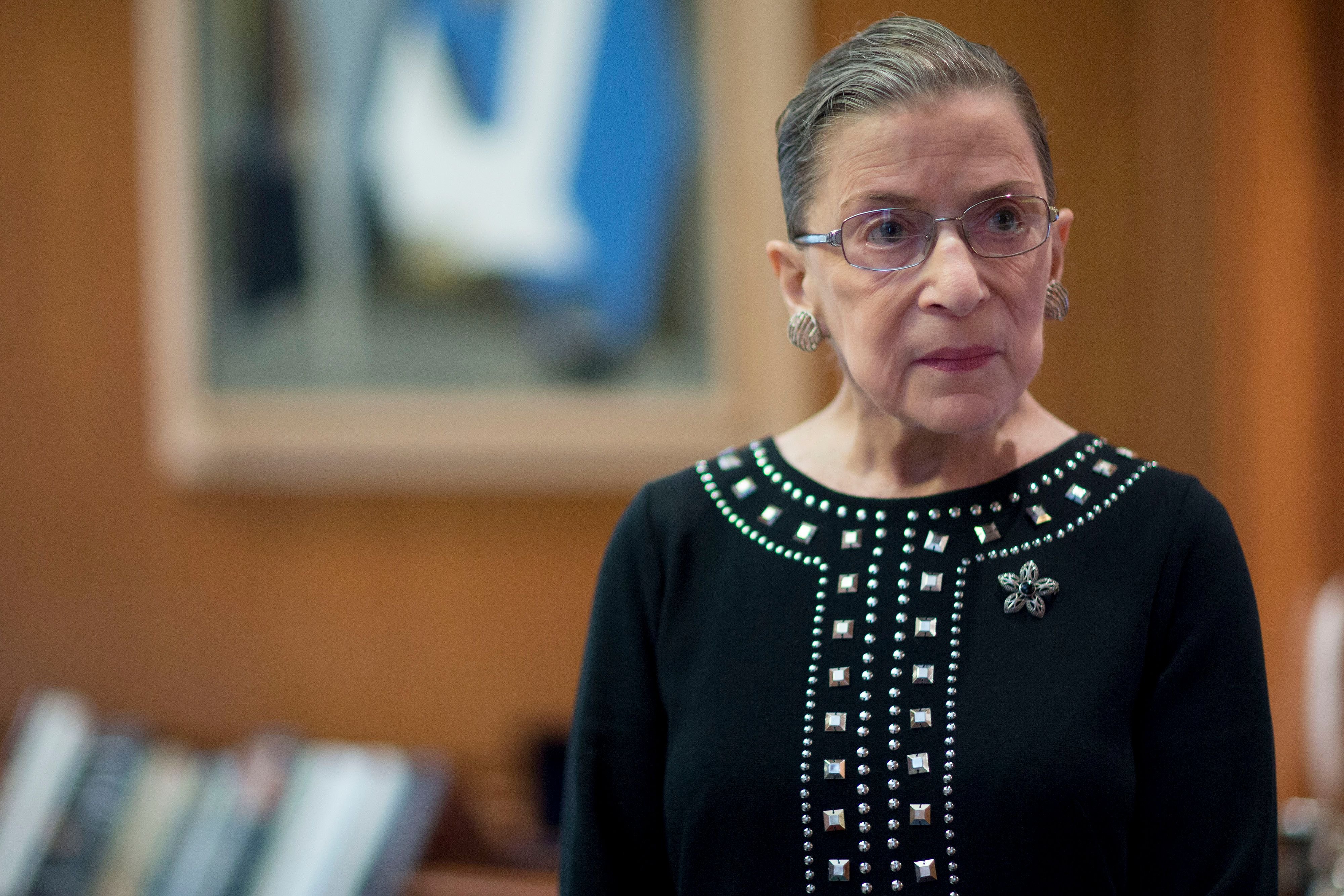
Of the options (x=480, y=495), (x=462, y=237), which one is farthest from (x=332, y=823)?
A: (x=462, y=237)

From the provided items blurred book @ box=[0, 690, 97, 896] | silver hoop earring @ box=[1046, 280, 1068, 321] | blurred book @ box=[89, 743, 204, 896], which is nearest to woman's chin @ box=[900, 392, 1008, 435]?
silver hoop earring @ box=[1046, 280, 1068, 321]

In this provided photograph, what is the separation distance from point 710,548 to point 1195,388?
3.85 feet

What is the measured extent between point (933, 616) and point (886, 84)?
Result: 1.25 feet

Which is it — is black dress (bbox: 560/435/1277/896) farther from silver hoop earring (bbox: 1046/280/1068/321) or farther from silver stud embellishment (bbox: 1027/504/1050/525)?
silver hoop earring (bbox: 1046/280/1068/321)

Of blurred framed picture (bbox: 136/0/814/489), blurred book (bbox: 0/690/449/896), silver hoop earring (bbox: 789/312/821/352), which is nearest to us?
silver hoop earring (bbox: 789/312/821/352)

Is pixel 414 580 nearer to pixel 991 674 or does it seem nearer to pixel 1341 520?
pixel 1341 520

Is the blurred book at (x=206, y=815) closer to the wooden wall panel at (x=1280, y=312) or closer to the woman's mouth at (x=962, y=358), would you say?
the wooden wall panel at (x=1280, y=312)

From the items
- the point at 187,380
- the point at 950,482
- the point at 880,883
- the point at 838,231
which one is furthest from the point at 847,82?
the point at 187,380

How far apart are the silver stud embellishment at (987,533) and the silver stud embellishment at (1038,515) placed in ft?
0.08

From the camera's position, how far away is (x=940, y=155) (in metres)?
0.92

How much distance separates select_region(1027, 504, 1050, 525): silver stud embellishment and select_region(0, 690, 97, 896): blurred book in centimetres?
229

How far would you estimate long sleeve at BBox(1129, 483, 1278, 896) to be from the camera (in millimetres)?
914

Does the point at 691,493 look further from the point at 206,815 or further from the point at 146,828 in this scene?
the point at 146,828

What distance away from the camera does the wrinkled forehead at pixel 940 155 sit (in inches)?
36.2
